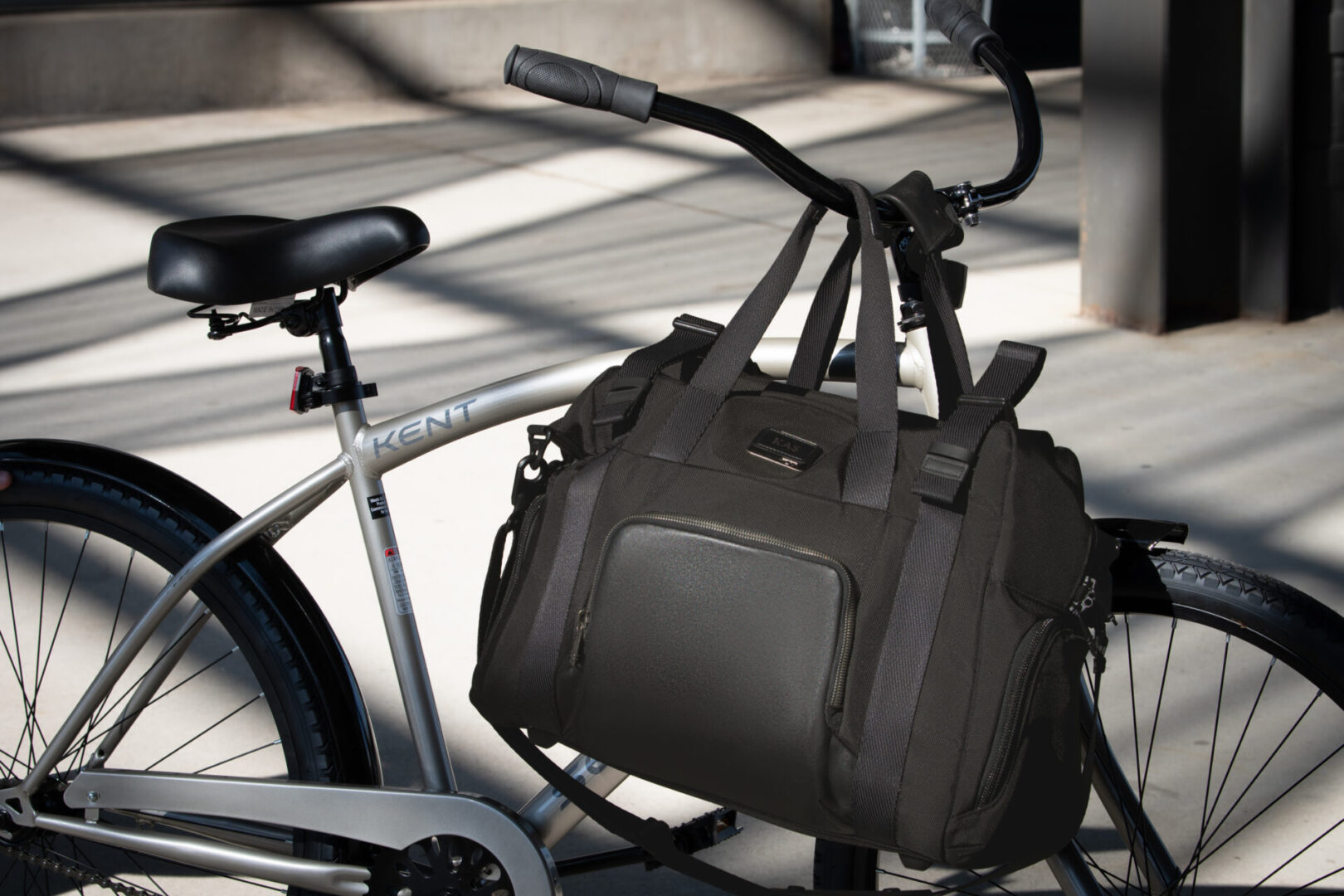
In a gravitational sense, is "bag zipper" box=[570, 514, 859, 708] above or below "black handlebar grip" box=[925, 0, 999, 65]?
below

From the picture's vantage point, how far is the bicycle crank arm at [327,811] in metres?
1.54

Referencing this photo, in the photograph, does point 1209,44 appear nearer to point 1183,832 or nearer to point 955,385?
point 1183,832

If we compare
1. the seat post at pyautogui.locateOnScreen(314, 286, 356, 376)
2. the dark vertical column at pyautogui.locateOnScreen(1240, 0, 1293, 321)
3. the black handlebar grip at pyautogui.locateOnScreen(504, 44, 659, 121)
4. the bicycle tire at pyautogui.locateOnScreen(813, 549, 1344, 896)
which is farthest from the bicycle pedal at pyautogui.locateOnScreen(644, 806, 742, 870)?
the dark vertical column at pyautogui.locateOnScreen(1240, 0, 1293, 321)

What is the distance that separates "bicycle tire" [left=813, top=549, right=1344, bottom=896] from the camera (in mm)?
1445

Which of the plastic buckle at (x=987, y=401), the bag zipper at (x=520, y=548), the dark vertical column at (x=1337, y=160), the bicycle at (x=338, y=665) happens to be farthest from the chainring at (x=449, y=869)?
the dark vertical column at (x=1337, y=160)

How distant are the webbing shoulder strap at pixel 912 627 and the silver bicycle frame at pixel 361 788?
0.27 meters

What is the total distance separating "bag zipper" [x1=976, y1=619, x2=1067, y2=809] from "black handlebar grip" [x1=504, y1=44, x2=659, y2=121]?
55cm

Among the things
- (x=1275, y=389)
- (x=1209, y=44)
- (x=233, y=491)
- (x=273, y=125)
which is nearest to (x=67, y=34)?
(x=273, y=125)

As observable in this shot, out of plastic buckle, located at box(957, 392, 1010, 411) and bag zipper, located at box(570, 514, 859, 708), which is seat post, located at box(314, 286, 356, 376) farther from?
plastic buckle, located at box(957, 392, 1010, 411)

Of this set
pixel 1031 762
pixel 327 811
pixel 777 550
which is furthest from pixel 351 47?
pixel 1031 762

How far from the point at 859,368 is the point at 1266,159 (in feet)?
12.5

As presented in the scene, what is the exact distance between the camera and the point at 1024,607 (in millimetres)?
1186

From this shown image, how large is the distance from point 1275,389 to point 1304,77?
3.77ft

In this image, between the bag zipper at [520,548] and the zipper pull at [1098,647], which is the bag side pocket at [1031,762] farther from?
the bag zipper at [520,548]
